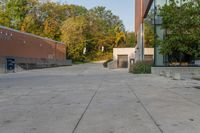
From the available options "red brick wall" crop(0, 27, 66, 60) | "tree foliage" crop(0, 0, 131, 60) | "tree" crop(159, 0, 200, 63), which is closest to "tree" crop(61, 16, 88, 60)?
"tree foliage" crop(0, 0, 131, 60)

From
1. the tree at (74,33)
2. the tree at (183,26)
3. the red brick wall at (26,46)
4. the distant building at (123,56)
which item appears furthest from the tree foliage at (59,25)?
the tree at (183,26)

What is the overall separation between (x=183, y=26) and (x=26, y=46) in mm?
42336

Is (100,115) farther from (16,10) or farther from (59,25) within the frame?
(59,25)

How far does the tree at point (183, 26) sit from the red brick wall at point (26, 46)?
3265 centimetres

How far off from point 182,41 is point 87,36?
232 ft

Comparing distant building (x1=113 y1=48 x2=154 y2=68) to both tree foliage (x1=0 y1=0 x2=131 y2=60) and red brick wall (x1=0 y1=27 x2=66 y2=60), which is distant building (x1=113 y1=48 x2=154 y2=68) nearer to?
tree foliage (x1=0 y1=0 x2=131 y2=60)

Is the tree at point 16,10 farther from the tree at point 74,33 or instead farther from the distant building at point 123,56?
the distant building at point 123,56

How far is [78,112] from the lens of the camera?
34.2 ft

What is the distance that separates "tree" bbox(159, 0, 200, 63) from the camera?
1630 cm

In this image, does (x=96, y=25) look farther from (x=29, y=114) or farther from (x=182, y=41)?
(x=29, y=114)

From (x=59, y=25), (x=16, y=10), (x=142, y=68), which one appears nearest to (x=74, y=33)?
(x=59, y=25)

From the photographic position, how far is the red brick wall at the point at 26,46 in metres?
48.1

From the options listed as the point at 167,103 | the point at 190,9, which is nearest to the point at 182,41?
the point at 190,9

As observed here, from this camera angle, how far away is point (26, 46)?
186 feet
